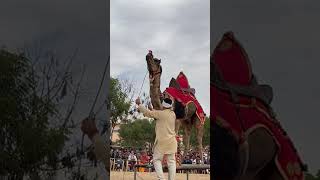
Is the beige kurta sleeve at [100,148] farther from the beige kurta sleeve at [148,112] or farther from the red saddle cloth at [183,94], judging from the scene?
the red saddle cloth at [183,94]

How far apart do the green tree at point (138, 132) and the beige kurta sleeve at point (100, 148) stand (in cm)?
1895

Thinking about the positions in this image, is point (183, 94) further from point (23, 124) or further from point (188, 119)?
point (23, 124)

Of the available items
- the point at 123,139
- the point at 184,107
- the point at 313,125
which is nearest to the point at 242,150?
the point at 313,125

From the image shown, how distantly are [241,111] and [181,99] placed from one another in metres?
6.36

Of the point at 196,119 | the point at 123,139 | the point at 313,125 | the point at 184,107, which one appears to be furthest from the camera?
the point at 123,139

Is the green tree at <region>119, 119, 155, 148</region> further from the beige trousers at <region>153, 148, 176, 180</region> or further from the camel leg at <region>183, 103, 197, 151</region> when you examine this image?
the beige trousers at <region>153, 148, 176, 180</region>

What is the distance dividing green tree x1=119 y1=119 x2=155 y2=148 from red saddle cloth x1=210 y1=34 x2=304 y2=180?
19.1 m

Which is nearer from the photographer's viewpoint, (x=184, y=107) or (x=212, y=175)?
(x=212, y=175)

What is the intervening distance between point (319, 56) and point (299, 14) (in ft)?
1.66

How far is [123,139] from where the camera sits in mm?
30031

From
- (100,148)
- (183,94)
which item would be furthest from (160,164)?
(183,94)

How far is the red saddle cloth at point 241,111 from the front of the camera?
19.3 feet

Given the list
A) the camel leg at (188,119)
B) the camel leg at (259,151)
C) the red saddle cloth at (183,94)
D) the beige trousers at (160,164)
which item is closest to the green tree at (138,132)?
the camel leg at (188,119)

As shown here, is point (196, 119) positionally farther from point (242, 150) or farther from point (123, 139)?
point (123, 139)
